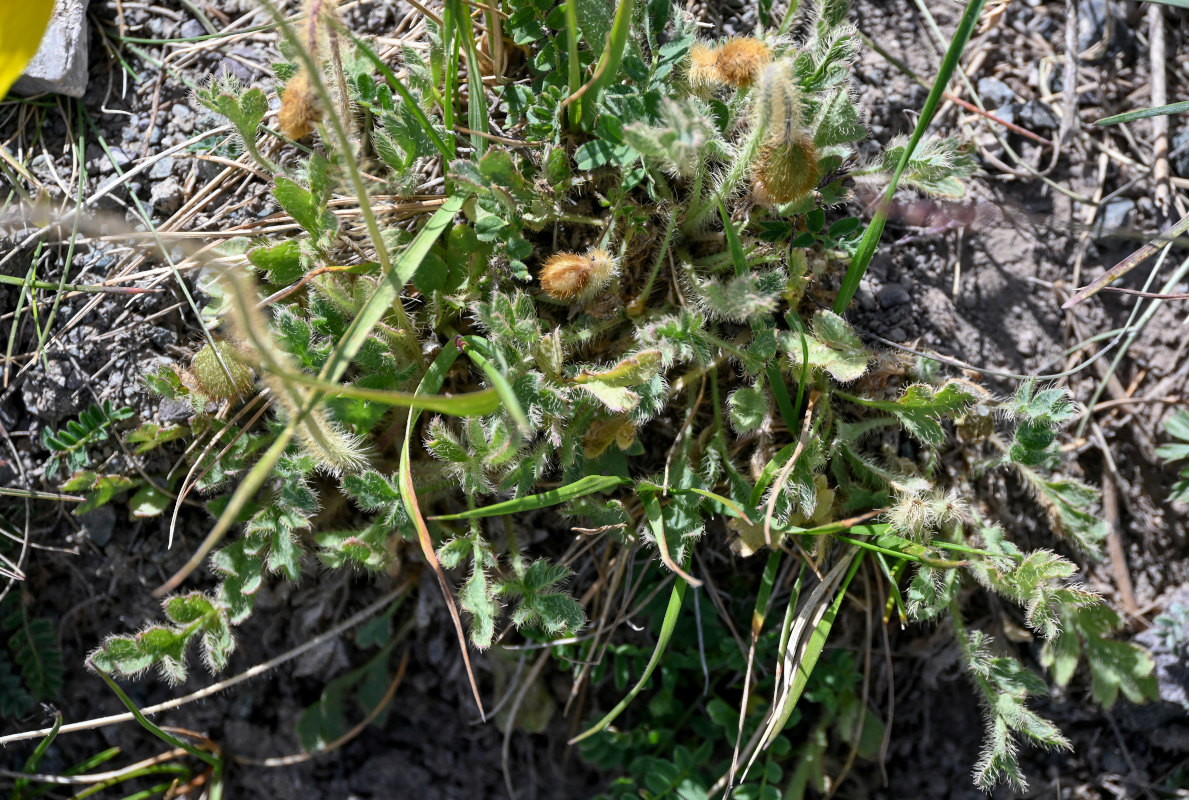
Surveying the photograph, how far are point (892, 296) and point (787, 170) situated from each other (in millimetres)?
667

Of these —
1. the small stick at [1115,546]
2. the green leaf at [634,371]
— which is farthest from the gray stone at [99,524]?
the small stick at [1115,546]

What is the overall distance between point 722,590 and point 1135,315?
4.62ft

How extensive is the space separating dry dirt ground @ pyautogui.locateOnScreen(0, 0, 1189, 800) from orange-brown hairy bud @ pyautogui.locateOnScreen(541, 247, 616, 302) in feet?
2.51

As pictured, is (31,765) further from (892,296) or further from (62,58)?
(892,296)

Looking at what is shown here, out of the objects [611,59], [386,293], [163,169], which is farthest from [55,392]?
[611,59]

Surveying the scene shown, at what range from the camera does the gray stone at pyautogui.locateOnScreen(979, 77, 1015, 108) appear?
2438 millimetres

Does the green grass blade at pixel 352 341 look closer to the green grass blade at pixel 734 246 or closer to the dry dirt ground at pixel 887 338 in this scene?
the green grass blade at pixel 734 246

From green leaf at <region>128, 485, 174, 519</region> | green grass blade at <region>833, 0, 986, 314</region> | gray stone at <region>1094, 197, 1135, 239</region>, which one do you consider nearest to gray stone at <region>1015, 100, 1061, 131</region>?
gray stone at <region>1094, 197, 1135, 239</region>

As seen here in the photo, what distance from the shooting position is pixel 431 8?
7.32ft

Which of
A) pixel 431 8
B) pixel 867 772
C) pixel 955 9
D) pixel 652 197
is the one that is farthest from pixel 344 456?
pixel 955 9

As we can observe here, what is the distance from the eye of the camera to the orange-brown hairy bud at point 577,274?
1.87 meters

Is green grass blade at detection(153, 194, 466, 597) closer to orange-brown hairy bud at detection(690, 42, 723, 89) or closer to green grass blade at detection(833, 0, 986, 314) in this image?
orange-brown hairy bud at detection(690, 42, 723, 89)

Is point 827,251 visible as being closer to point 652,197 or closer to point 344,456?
point 652,197

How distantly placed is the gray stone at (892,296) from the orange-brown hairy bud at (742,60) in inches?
28.0
